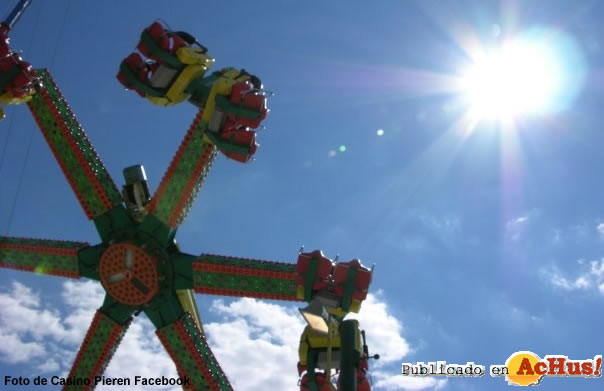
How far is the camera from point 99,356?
1427cm

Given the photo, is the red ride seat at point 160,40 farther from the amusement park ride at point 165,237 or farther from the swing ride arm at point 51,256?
the swing ride arm at point 51,256

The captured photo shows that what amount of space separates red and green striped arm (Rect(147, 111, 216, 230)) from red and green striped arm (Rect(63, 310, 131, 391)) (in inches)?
119

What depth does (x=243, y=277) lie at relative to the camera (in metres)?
13.6

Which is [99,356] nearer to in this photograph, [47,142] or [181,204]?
[181,204]

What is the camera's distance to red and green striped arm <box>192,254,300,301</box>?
1337 cm

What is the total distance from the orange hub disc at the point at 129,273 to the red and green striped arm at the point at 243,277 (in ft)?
3.53

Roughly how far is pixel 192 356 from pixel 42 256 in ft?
15.5

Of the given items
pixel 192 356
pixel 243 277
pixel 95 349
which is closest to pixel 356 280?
pixel 243 277

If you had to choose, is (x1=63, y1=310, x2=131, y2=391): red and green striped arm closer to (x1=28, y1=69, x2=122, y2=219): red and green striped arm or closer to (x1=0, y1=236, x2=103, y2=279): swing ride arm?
(x1=0, y1=236, x2=103, y2=279): swing ride arm

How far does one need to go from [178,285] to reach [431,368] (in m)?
9.15

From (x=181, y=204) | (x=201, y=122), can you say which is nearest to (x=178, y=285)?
(x=181, y=204)

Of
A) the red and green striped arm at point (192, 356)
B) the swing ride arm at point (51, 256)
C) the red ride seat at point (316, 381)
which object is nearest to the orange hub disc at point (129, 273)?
the swing ride arm at point (51, 256)

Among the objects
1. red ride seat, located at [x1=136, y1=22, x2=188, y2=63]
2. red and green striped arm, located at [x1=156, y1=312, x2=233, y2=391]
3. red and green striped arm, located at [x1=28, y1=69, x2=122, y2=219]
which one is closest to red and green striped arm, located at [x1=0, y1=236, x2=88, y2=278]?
red and green striped arm, located at [x1=28, y1=69, x2=122, y2=219]

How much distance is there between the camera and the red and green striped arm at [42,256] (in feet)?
47.6
